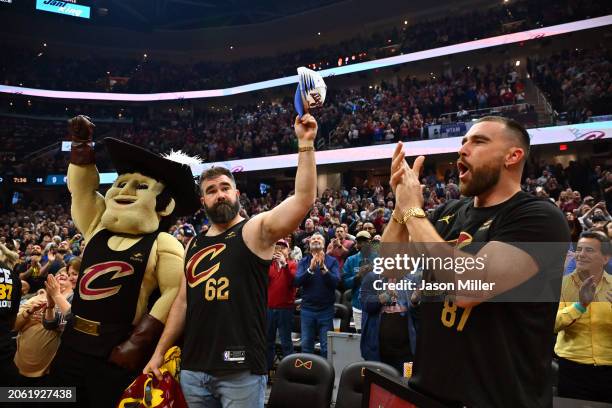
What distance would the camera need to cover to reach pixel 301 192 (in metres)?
2.37

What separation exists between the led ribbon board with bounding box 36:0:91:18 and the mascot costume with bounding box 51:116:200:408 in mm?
29076

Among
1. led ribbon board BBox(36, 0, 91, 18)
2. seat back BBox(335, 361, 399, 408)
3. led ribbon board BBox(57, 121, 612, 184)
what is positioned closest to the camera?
seat back BBox(335, 361, 399, 408)

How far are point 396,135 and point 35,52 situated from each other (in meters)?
23.4

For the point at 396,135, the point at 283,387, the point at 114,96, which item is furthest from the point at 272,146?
the point at 283,387

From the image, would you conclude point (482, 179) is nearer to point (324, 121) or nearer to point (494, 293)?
point (494, 293)

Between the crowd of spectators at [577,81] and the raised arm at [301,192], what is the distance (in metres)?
14.7

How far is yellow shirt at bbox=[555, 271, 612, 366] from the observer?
11.1ft

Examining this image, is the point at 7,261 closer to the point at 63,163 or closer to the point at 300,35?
the point at 63,163

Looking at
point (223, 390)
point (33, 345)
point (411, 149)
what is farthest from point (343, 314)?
point (411, 149)

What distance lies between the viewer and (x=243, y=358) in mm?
2396

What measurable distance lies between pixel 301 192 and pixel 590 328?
247 cm

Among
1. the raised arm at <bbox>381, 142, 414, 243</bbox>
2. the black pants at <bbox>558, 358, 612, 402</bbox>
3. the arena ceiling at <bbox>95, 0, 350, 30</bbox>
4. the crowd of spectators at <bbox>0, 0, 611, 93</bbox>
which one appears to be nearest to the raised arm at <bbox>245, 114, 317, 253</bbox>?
the raised arm at <bbox>381, 142, 414, 243</bbox>

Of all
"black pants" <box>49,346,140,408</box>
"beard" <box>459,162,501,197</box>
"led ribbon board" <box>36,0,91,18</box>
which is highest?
"led ribbon board" <box>36,0,91,18</box>

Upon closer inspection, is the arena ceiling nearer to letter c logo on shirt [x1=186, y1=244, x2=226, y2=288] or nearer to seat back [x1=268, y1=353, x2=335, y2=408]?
seat back [x1=268, y1=353, x2=335, y2=408]
